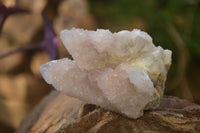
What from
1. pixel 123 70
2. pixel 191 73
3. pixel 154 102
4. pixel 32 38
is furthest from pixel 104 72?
pixel 191 73

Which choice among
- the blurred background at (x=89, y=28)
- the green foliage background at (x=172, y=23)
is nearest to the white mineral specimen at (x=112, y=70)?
the blurred background at (x=89, y=28)

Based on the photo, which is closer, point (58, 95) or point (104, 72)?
point (104, 72)

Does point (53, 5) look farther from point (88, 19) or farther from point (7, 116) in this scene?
point (7, 116)

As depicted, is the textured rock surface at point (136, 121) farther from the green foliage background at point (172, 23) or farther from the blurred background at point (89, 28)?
the green foliage background at point (172, 23)

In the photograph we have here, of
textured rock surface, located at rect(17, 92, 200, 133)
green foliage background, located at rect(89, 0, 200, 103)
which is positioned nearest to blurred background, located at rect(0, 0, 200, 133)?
green foliage background, located at rect(89, 0, 200, 103)

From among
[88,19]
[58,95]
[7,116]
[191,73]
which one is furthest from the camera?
[191,73]

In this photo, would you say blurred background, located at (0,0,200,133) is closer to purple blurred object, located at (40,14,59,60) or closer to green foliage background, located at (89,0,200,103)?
green foliage background, located at (89,0,200,103)
